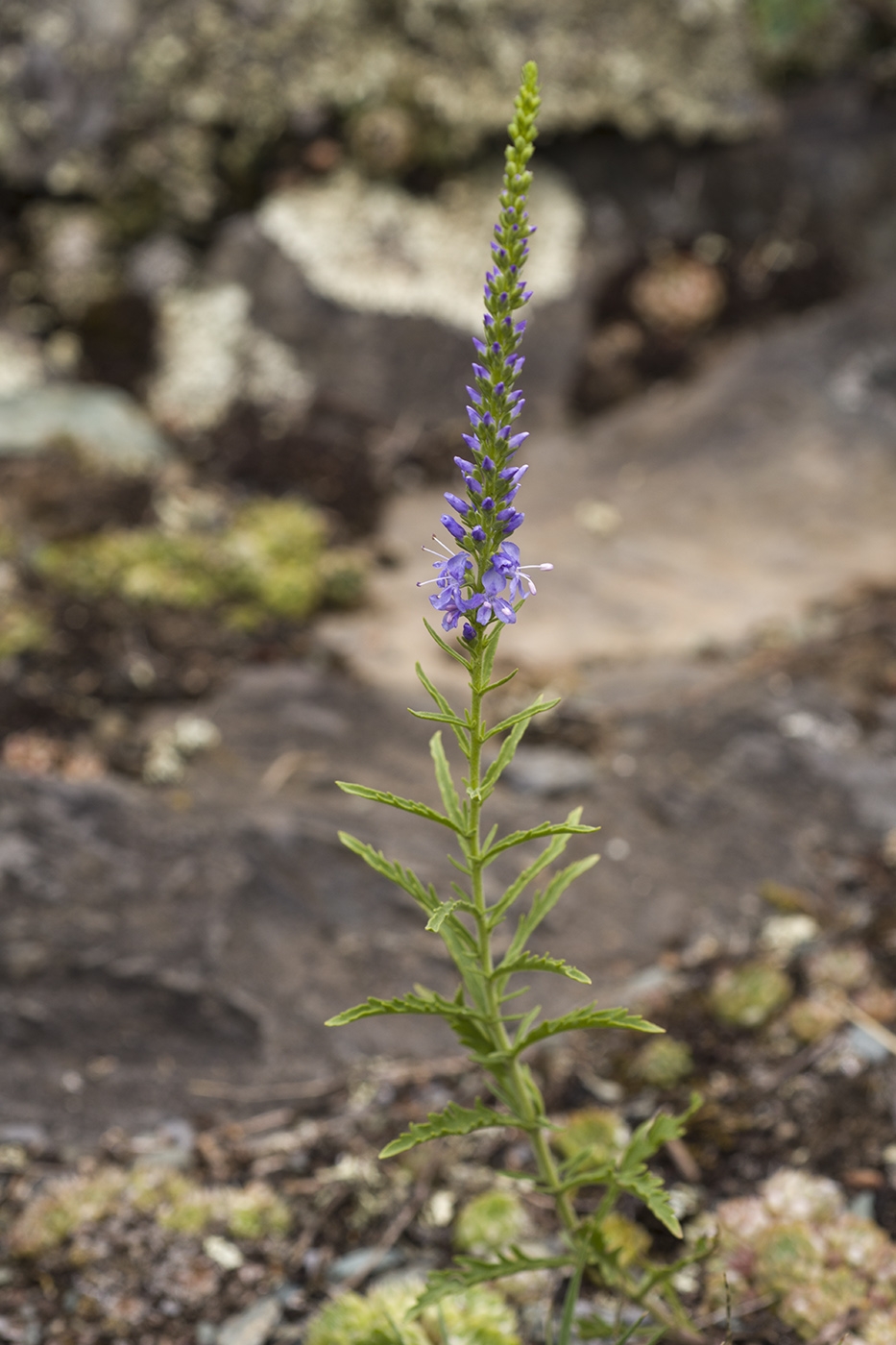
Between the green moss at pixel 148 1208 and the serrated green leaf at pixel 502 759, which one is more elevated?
the serrated green leaf at pixel 502 759

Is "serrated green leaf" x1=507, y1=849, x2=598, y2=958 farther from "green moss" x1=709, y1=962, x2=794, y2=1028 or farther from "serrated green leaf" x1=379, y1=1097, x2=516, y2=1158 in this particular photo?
"green moss" x1=709, y1=962, x2=794, y2=1028

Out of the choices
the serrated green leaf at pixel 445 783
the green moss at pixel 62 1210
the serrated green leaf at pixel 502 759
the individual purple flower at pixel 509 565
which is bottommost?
the green moss at pixel 62 1210

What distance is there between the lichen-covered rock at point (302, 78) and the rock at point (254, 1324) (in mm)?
7912

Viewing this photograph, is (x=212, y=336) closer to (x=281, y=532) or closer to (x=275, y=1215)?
(x=281, y=532)

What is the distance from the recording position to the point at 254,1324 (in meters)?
3.04

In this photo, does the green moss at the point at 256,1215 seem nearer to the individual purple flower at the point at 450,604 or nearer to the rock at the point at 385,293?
the individual purple flower at the point at 450,604

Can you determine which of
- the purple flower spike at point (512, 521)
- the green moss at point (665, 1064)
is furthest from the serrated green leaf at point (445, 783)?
the green moss at point (665, 1064)

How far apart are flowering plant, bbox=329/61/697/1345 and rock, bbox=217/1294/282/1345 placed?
0.90 metres

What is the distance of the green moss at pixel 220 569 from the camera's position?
611 centimetres

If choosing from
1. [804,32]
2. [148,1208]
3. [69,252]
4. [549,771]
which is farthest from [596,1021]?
[804,32]

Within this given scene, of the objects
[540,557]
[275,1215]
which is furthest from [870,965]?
[540,557]

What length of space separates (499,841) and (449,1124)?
2.20 ft

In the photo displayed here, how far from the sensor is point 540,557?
279 inches

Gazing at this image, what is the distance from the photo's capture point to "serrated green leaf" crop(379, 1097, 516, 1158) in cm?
224
